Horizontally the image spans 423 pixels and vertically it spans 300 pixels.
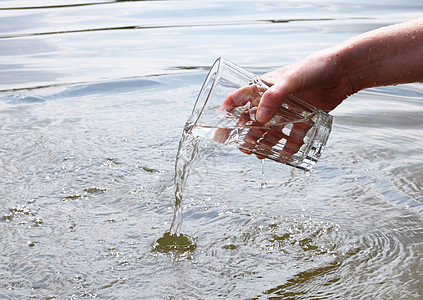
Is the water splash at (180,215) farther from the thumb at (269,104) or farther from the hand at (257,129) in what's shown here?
the thumb at (269,104)

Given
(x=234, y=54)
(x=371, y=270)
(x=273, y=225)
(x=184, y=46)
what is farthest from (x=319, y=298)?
(x=184, y=46)

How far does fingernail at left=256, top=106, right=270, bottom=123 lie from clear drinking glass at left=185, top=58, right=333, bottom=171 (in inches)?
2.3

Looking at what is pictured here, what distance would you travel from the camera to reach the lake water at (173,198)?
2.19 m

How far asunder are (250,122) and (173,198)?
0.83 m

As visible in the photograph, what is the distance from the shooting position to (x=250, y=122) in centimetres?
215

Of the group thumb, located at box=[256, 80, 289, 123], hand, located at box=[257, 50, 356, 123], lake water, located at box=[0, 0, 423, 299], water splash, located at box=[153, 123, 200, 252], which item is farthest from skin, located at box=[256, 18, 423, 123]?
lake water, located at box=[0, 0, 423, 299]

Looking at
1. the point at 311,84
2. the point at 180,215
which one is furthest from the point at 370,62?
the point at 180,215

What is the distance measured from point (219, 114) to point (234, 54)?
371 centimetres

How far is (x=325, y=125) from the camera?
2271 millimetres

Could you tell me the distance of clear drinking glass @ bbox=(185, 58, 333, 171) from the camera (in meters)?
2.11

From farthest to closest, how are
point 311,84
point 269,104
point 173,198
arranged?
point 173,198, point 311,84, point 269,104

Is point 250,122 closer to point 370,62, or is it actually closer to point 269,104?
point 269,104

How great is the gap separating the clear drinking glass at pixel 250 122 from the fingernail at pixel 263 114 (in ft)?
0.19

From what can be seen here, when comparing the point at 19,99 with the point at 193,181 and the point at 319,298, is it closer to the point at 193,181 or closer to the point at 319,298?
the point at 193,181
